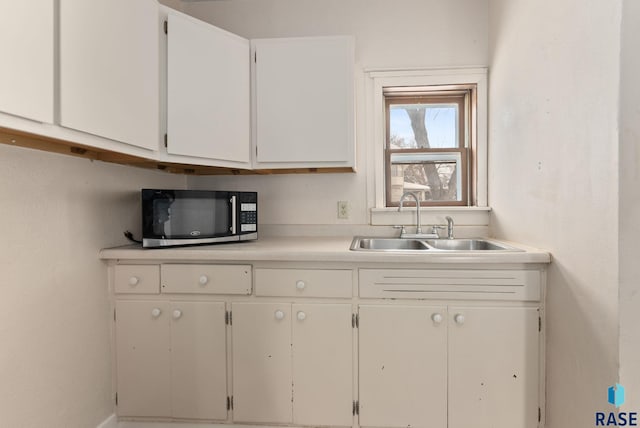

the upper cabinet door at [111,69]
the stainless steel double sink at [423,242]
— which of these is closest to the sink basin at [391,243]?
the stainless steel double sink at [423,242]

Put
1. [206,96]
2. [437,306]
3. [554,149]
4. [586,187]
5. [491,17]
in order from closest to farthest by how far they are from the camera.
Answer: [586,187], [554,149], [437,306], [206,96], [491,17]

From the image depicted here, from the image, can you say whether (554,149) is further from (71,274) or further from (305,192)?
(71,274)

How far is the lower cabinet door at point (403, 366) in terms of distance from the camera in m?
1.39

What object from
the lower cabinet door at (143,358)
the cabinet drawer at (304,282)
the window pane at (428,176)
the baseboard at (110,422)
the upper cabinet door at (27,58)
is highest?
the upper cabinet door at (27,58)

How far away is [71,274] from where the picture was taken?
1.34 m

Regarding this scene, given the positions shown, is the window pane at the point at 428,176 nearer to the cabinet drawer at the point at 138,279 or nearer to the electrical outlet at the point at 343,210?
the electrical outlet at the point at 343,210

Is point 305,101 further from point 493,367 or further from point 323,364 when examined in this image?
point 493,367

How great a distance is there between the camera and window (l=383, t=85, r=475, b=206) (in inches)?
→ 83.2

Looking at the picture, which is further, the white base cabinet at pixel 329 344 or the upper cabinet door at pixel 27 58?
the white base cabinet at pixel 329 344

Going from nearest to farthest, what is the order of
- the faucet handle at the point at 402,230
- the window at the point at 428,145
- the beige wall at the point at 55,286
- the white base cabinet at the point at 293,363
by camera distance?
the beige wall at the point at 55,286
the white base cabinet at the point at 293,363
the faucet handle at the point at 402,230
the window at the point at 428,145

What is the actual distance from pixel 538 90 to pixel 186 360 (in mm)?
2026

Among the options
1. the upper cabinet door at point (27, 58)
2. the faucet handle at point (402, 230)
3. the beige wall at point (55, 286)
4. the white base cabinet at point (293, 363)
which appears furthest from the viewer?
the faucet handle at point (402, 230)

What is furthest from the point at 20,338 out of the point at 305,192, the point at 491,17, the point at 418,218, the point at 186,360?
the point at 491,17

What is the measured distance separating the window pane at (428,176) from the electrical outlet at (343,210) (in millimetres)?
322
